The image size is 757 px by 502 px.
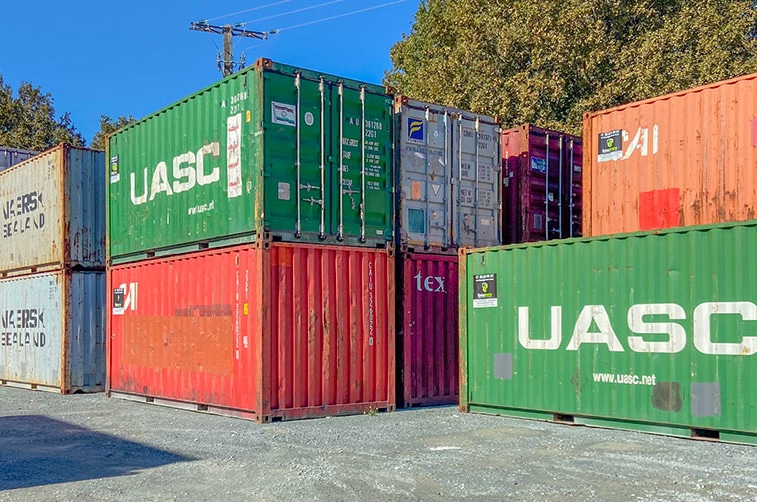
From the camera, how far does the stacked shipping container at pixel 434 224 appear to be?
13.9 metres

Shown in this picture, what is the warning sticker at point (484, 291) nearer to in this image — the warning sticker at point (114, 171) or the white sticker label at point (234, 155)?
the white sticker label at point (234, 155)

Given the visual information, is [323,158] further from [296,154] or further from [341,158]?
[296,154]

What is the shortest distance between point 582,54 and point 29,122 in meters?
29.0

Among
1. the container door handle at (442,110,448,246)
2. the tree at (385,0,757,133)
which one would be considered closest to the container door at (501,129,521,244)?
the container door handle at (442,110,448,246)

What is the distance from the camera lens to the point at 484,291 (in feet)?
42.7

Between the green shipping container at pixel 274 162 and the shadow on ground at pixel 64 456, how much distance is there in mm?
3759

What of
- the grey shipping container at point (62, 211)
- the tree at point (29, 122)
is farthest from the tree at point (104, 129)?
the grey shipping container at point (62, 211)

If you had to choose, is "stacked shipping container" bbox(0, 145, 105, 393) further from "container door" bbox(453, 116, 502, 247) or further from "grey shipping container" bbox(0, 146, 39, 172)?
"container door" bbox(453, 116, 502, 247)

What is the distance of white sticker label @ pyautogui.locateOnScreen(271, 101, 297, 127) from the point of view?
12.3 meters

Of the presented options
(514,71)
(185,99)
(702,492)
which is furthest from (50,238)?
(514,71)

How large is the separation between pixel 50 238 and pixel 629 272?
42.5 feet

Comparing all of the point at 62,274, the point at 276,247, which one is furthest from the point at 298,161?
the point at 62,274

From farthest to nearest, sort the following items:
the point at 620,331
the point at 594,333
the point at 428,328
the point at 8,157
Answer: the point at 8,157 < the point at 428,328 < the point at 594,333 < the point at 620,331

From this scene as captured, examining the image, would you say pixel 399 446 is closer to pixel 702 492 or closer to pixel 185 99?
pixel 702 492
